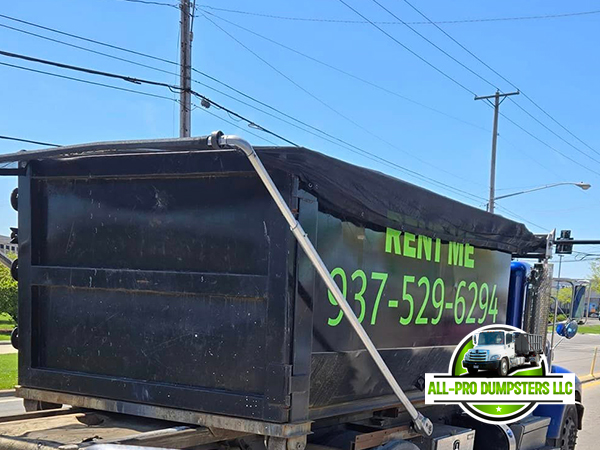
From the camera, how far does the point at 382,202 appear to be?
4.10 metres

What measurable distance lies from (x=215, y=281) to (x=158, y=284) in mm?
395

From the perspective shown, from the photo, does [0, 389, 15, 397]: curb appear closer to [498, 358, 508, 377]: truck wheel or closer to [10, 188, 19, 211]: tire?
[10, 188, 19, 211]: tire

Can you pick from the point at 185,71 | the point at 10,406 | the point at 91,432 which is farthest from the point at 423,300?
the point at 185,71

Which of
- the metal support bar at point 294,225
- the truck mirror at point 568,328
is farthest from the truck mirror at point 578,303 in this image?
the metal support bar at point 294,225

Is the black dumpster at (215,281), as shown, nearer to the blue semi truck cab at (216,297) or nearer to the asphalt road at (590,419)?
the blue semi truck cab at (216,297)

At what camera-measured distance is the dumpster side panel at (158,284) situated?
345 cm

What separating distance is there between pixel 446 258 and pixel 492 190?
25267 millimetres

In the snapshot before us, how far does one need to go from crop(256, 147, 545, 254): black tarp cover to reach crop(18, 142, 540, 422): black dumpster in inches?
0.5

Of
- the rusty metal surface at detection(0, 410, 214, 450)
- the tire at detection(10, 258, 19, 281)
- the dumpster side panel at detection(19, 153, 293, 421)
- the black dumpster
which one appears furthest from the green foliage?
the tire at detection(10, 258, 19, 281)

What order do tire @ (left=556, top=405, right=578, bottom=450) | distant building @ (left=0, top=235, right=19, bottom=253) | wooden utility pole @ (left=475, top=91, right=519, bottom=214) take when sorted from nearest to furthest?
distant building @ (left=0, top=235, right=19, bottom=253), tire @ (left=556, top=405, right=578, bottom=450), wooden utility pole @ (left=475, top=91, right=519, bottom=214)

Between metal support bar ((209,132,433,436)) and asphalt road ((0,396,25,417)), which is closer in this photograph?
metal support bar ((209,132,433,436))

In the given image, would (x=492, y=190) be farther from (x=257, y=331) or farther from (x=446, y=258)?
(x=257, y=331)

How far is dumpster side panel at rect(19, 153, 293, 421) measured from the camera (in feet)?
11.3

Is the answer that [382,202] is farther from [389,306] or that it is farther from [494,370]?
[494,370]
